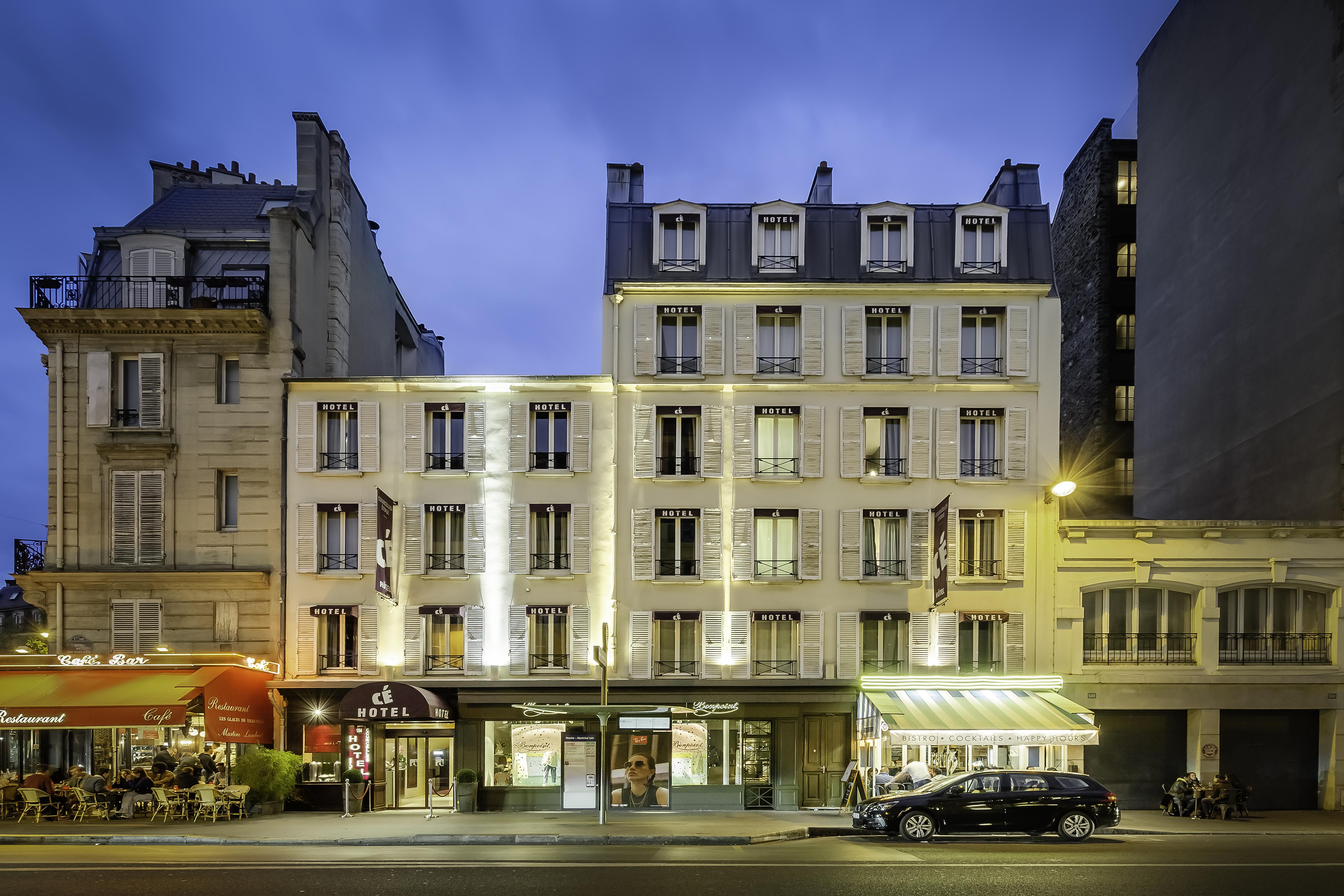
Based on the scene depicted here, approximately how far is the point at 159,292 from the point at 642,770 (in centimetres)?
1911

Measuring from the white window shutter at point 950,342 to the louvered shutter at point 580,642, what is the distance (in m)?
12.1

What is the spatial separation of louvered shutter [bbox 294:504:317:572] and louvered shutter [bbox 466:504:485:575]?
4155mm

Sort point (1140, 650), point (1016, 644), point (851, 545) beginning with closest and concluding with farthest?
point (1016, 644)
point (1140, 650)
point (851, 545)

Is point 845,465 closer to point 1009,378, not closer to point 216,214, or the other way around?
point 1009,378

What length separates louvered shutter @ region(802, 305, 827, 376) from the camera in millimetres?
25109

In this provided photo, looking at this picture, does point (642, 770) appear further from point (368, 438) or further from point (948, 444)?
point (948, 444)

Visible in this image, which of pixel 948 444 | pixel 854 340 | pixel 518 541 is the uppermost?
pixel 854 340

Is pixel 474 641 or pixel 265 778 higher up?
pixel 474 641

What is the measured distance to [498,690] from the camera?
23938mm

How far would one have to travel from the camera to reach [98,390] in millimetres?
24375

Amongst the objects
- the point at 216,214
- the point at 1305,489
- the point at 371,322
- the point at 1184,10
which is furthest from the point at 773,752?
the point at 1184,10

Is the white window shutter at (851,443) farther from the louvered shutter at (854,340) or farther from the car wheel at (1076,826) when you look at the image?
the car wheel at (1076,826)

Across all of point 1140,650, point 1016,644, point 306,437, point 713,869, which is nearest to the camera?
point 713,869

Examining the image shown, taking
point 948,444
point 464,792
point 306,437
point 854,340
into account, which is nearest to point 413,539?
point 306,437
